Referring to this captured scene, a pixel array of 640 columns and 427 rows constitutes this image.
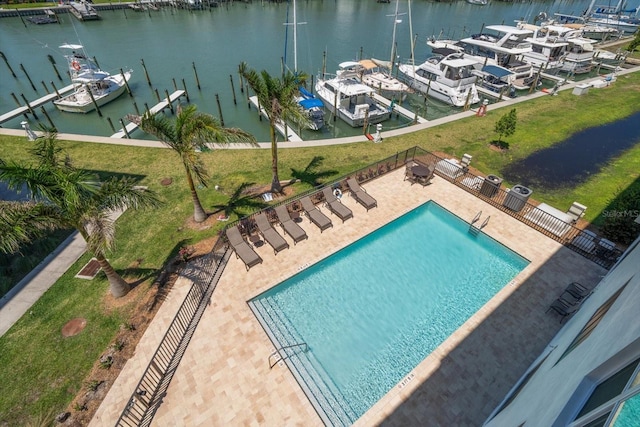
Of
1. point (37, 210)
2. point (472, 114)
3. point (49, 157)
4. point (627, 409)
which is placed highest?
point (627, 409)

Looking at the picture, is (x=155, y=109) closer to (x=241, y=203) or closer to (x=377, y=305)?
(x=241, y=203)

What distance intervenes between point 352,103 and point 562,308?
24186 millimetres

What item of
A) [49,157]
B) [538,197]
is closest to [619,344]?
[49,157]

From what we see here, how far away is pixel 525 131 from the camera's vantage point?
1016 inches

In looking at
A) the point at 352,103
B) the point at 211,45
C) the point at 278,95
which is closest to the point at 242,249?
the point at 278,95

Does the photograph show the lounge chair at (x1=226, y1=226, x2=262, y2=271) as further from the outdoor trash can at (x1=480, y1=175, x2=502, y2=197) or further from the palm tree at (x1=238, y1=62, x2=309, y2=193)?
the outdoor trash can at (x1=480, y1=175, x2=502, y2=197)

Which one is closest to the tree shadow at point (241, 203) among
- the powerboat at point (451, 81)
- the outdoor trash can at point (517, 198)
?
the outdoor trash can at point (517, 198)

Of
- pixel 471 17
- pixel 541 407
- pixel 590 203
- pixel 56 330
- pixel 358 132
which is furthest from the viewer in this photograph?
pixel 471 17

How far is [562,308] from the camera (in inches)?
452

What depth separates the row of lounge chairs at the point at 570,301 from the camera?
37.1 feet

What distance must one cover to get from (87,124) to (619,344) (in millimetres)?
37948

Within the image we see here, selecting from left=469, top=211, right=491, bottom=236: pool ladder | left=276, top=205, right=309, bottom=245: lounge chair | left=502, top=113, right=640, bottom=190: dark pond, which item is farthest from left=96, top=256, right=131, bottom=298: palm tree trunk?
left=502, top=113, right=640, bottom=190: dark pond

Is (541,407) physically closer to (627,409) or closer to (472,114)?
(627,409)

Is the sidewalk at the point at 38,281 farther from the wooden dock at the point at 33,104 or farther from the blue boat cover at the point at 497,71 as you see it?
the blue boat cover at the point at 497,71
